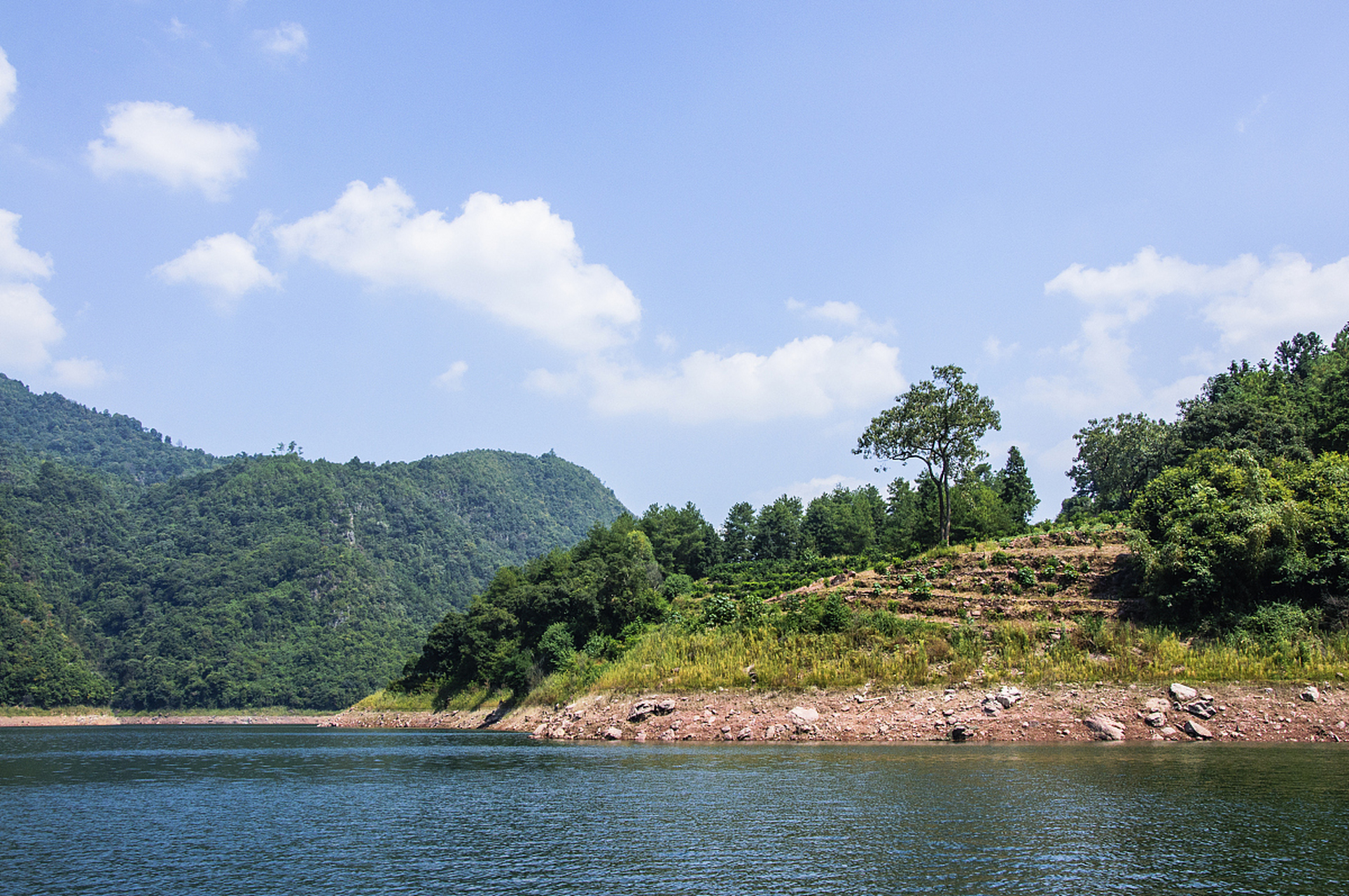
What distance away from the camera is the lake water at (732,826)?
51.0ft

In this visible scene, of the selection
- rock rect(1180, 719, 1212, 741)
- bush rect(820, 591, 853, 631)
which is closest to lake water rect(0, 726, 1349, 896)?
rock rect(1180, 719, 1212, 741)

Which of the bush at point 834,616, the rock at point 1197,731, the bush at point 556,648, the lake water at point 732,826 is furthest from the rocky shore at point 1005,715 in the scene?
the bush at point 556,648

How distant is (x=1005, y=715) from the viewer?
39.0m

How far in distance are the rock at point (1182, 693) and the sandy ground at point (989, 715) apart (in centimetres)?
10

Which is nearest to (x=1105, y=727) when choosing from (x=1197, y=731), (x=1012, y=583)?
(x=1197, y=731)

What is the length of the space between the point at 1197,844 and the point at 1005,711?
23263mm

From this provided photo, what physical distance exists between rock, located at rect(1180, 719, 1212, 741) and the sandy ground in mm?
39

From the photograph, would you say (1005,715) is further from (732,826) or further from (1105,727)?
(732,826)

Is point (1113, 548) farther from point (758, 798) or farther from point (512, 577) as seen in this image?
point (512, 577)

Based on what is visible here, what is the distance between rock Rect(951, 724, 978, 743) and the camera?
38.2 m

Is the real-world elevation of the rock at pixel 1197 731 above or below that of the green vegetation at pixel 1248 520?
below

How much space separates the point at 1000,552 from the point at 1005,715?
19.6m

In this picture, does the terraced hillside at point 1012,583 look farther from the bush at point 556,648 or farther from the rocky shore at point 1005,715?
the bush at point 556,648

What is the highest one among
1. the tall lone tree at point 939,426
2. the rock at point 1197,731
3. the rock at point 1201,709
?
the tall lone tree at point 939,426
